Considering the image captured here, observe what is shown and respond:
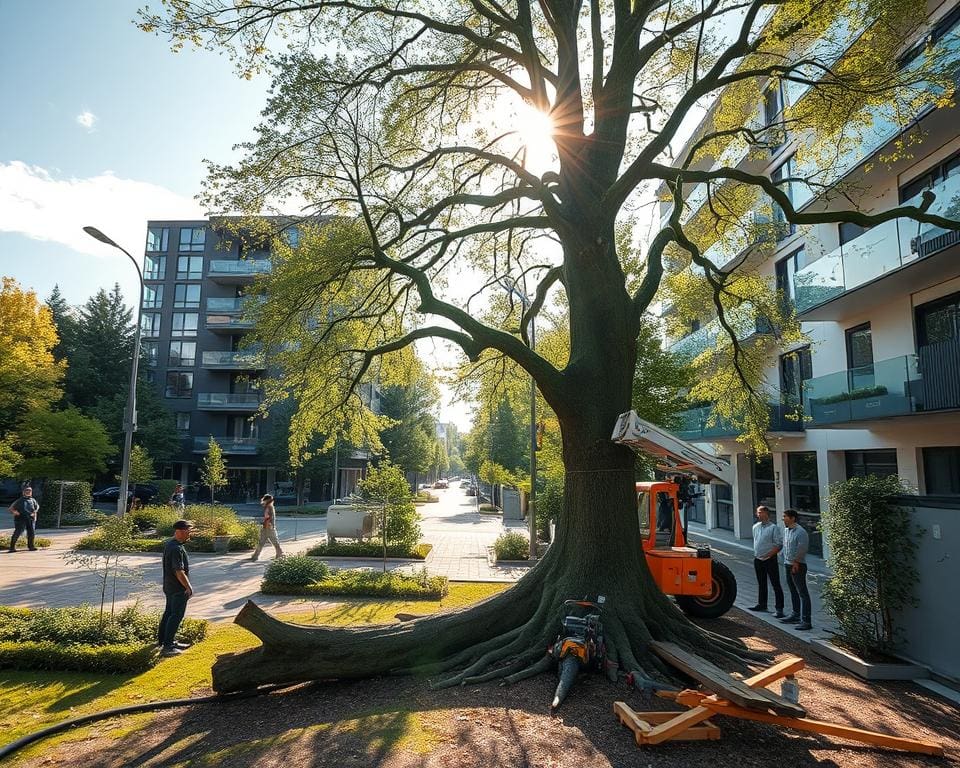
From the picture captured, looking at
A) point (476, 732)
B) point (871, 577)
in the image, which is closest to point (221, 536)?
point (476, 732)

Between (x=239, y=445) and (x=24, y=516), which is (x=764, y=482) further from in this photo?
(x=239, y=445)

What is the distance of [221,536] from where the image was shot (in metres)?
18.2

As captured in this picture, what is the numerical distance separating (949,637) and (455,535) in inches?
737

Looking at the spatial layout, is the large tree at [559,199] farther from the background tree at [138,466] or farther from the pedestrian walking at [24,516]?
the background tree at [138,466]

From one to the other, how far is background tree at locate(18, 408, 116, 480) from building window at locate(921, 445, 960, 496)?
98.0 feet

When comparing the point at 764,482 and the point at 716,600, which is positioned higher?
the point at 764,482

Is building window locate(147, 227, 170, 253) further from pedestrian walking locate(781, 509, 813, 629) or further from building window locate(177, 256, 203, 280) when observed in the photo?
pedestrian walking locate(781, 509, 813, 629)

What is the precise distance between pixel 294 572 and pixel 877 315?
647 inches

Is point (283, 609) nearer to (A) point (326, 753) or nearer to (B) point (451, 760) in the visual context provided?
(A) point (326, 753)

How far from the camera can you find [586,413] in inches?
295

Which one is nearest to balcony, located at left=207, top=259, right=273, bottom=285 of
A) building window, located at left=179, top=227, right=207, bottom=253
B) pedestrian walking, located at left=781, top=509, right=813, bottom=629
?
building window, located at left=179, top=227, right=207, bottom=253

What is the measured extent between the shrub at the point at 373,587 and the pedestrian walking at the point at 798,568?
21.4 feet

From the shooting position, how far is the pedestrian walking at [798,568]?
31.3ft

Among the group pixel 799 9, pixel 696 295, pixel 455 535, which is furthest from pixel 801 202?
pixel 455 535
